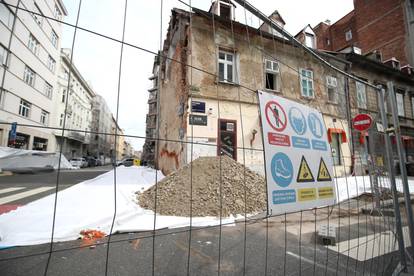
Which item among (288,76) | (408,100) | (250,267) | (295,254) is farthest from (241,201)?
(408,100)

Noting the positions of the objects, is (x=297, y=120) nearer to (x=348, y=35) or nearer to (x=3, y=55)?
(x=3, y=55)

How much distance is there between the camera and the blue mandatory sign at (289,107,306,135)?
1632 mm

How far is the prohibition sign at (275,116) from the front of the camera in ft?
4.89

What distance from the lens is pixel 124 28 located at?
121 centimetres

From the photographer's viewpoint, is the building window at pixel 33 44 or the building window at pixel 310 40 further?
the building window at pixel 310 40

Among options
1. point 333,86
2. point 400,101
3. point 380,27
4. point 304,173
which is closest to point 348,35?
point 380,27

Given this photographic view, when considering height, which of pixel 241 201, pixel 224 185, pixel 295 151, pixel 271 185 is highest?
pixel 295 151

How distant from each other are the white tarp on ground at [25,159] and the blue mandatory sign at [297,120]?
1.68 metres

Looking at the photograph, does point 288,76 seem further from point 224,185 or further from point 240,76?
point 224,185

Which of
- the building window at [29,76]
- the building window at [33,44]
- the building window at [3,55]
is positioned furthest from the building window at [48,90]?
the building window at [3,55]

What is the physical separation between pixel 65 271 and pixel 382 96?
13.2ft

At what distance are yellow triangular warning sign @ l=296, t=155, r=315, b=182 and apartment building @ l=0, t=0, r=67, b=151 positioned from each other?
5.57 ft

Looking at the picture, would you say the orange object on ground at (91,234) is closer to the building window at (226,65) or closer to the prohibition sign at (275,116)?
the prohibition sign at (275,116)

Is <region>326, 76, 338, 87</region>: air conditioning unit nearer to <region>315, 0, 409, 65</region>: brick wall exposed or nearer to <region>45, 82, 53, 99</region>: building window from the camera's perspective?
<region>45, 82, 53, 99</region>: building window
